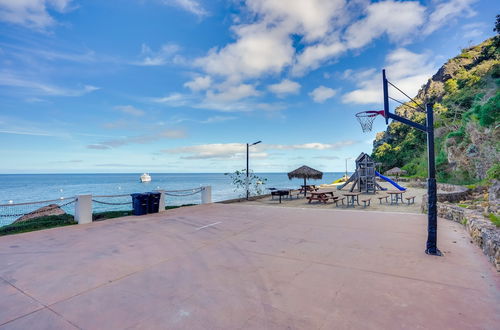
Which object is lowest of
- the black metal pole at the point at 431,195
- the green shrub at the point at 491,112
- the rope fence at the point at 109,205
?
the rope fence at the point at 109,205

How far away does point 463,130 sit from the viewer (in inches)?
820

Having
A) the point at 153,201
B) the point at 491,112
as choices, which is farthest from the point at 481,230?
the point at 491,112

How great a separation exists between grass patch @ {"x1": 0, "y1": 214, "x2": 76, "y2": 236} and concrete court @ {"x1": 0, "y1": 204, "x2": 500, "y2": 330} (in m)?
0.94

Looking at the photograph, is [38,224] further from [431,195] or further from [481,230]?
[481,230]

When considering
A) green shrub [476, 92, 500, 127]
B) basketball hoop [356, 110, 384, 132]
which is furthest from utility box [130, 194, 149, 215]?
green shrub [476, 92, 500, 127]

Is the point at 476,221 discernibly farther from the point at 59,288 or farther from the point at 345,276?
the point at 59,288

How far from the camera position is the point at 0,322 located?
3.23 metres

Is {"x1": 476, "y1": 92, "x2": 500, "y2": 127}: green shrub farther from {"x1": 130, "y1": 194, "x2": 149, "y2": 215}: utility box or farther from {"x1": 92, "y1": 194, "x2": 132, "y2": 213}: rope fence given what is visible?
{"x1": 92, "y1": 194, "x2": 132, "y2": 213}: rope fence

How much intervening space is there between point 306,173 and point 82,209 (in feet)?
47.4

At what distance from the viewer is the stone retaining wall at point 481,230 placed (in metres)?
4.96

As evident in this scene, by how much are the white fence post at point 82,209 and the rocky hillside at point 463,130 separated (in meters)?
19.4

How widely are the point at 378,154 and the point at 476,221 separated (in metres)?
50.5

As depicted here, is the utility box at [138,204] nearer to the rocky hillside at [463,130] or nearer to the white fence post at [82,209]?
the white fence post at [82,209]

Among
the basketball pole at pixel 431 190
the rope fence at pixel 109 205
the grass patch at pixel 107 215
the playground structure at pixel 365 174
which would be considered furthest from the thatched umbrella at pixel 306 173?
the basketball pole at pixel 431 190
